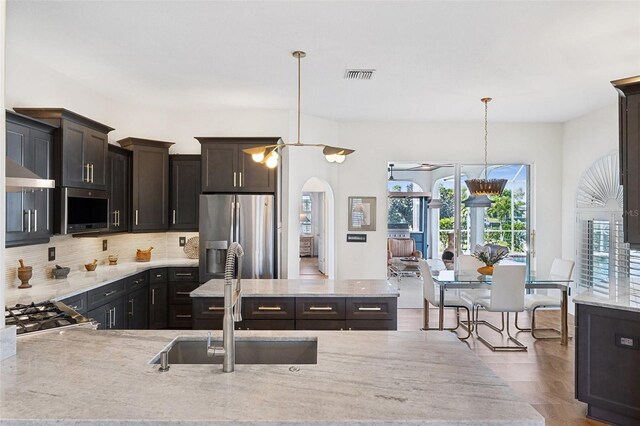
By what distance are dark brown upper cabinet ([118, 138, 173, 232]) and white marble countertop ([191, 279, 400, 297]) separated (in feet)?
6.01

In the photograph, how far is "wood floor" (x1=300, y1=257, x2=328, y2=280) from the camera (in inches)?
328

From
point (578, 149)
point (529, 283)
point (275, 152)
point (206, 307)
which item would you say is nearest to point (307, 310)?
point (206, 307)

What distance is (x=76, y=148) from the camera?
3.63 metres

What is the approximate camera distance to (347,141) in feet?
20.3

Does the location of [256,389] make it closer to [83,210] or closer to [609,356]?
[609,356]

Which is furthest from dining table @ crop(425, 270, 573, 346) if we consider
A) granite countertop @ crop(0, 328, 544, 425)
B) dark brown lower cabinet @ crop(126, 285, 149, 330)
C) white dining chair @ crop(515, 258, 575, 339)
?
dark brown lower cabinet @ crop(126, 285, 149, 330)

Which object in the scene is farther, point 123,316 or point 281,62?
point 123,316

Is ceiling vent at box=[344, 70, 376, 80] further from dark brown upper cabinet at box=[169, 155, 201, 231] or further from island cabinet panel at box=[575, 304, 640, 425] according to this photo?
island cabinet panel at box=[575, 304, 640, 425]

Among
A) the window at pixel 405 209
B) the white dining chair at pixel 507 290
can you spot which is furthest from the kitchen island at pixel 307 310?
the window at pixel 405 209

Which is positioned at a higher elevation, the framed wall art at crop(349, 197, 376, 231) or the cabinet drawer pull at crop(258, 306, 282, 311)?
the framed wall art at crop(349, 197, 376, 231)

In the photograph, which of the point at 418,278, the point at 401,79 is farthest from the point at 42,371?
the point at 418,278

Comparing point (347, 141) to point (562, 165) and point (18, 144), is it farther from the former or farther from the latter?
point (18, 144)

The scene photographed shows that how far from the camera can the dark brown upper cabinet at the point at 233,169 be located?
4.91 metres

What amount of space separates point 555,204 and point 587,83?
242 centimetres
